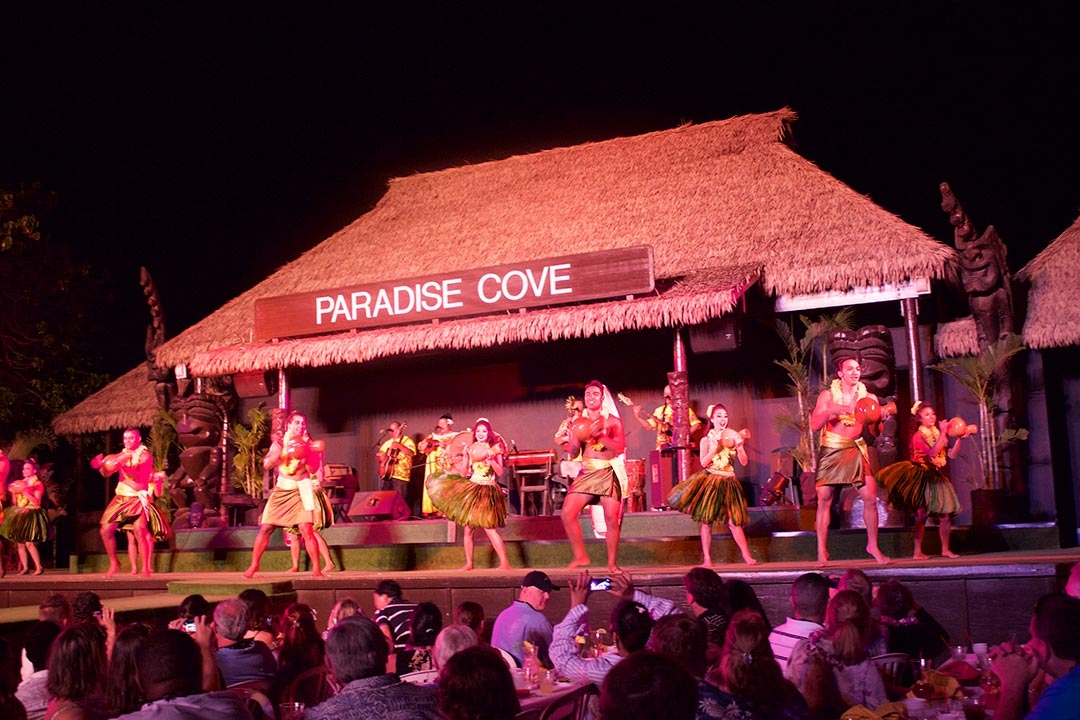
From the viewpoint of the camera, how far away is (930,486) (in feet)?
28.3

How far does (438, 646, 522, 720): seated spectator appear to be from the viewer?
116 inches

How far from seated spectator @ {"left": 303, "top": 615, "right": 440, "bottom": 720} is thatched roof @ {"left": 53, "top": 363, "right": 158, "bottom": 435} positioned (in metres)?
13.3

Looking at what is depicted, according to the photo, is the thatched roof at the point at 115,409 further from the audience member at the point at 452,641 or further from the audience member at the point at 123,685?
the audience member at the point at 123,685

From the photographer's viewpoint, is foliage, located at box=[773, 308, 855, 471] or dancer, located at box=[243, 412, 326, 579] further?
foliage, located at box=[773, 308, 855, 471]

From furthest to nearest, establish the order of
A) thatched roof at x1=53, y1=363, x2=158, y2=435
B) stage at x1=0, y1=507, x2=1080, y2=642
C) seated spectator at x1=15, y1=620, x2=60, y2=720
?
thatched roof at x1=53, y1=363, x2=158, y2=435 < stage at x1=0, y1=507, x2=1080, y2=642 < seated spectator at x1=15, y1=620, x2=60, y2=720

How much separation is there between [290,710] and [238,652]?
0.77m

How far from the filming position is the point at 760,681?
345 cm

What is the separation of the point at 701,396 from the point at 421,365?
3981mm

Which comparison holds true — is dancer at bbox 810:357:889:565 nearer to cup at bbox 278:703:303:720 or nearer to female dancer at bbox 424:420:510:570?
female dancer at bbox 424:420:510:570

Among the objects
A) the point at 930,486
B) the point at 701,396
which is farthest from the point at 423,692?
the point at 701,396

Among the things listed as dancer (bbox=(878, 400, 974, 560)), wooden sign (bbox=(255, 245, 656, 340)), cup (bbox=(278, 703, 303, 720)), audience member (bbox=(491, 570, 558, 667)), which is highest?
wooden sign (bbox=(255, 245, 656, 340))

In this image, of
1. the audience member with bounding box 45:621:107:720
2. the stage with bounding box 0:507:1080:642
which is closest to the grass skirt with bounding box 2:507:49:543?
Answer: the stage with bounding box 0:507:1080:642

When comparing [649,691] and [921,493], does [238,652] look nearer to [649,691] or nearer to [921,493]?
[649,691]

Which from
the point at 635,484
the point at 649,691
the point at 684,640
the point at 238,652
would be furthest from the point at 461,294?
the point at 649,691
